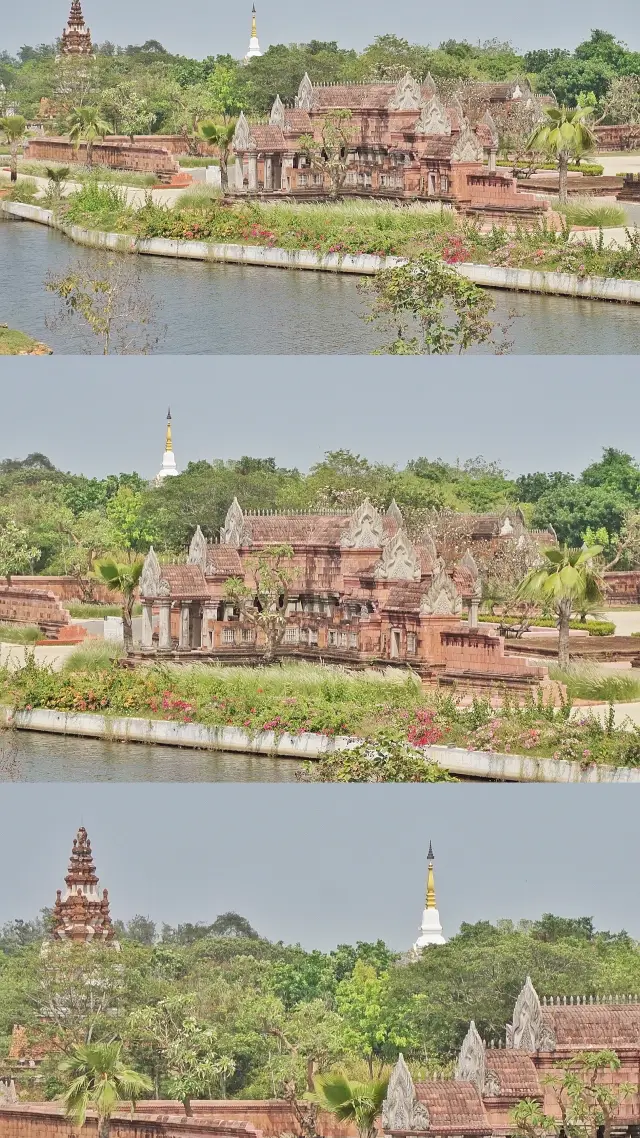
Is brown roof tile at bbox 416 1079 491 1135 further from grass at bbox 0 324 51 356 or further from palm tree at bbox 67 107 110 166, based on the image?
palm tree at bbox 67 107 110 166

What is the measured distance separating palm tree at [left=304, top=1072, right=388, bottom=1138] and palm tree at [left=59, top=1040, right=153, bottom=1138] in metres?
2.69

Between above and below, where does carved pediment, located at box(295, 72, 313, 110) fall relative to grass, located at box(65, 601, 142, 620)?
above

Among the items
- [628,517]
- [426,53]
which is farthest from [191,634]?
[426,53]

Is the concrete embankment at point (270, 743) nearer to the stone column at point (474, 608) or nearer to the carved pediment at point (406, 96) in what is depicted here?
the stone column at point (474, 608)

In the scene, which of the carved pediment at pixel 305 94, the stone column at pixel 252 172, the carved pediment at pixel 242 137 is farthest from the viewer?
the carved pediment at pixel 242 137

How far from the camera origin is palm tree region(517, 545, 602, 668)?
5522cm

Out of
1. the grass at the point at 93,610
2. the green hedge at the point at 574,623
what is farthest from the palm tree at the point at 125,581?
the green hedge at the point at 574,623

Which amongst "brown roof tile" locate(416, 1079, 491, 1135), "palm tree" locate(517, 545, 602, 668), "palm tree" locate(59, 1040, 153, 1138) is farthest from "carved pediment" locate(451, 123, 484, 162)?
"brown roof tile" locate(416, 1079, 491, 1135)

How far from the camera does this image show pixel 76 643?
61312 mm

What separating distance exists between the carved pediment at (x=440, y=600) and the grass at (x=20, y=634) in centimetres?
897

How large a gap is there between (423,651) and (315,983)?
6321 mm

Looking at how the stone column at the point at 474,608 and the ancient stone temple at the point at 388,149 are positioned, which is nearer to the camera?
the stone column at the point at 474,608

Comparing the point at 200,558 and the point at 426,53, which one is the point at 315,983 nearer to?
the point at 200,558

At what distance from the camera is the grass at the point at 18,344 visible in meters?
63.5
